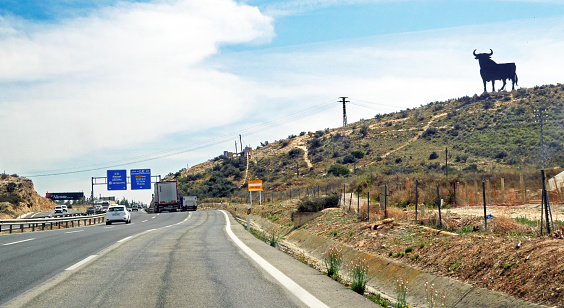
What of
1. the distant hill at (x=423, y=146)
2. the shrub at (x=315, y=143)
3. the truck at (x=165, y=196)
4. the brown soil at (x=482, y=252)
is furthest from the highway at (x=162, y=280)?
the shrub at (x=315, y=143)

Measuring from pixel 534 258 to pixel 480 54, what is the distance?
81049 millimetres

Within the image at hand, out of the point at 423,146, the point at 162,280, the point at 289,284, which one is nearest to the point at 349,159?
the point at 423,146

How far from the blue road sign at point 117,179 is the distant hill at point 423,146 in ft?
70.7

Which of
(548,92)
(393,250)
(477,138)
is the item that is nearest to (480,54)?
(548,92)

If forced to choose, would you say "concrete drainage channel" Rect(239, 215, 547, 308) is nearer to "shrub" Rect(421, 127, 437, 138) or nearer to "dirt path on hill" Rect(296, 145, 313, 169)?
"shrub" Rect(421, 127, 437, 138)

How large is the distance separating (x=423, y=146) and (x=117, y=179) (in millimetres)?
43710

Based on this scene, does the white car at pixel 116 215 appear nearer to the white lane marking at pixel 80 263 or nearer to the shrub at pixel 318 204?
the shrub at pixel 318 204

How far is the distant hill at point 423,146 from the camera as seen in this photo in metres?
53.3

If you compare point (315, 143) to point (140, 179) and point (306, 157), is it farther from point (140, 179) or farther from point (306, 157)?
point (140, 179)

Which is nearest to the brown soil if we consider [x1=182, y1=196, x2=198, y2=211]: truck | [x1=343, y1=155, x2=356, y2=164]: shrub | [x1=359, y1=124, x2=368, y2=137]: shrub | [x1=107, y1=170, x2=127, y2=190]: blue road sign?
[x1=343, y1=155, x2=356, y2=164]: shrub

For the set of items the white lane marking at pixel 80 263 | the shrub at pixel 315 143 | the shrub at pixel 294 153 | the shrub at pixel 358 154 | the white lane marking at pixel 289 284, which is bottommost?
the white lane marking at pixel 289 284

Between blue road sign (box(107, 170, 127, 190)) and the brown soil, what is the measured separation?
64332 mm

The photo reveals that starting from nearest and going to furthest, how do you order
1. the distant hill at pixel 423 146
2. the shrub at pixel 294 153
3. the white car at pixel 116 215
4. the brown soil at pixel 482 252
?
the brown soil at pixel 482 252 → the white car at pixel 116 215 → the distant hill at pixel 423 146 → the shrub at pixel 294 153

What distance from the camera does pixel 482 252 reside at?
8.54m
